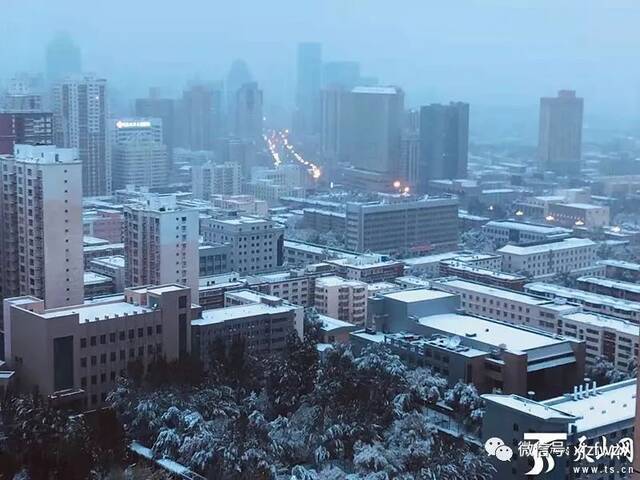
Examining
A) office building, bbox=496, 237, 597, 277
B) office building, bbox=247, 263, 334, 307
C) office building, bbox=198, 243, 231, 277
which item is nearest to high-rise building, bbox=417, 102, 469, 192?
office building, bbox=496, 237, 597, 277

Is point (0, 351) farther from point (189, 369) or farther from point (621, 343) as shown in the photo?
point (621, 343)

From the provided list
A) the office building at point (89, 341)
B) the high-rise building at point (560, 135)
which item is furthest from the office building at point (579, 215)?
the office building at point (89, 341)

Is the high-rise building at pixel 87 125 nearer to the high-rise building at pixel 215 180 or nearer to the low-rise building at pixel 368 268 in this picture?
the high-rise building at pixel 215 180

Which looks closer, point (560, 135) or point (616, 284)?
point (616, 284)

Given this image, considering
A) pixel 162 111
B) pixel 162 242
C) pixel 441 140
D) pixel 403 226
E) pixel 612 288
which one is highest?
pixel 162 111

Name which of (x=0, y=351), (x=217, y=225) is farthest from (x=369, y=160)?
(x=0, y=351)

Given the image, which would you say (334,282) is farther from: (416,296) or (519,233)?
(519,233)

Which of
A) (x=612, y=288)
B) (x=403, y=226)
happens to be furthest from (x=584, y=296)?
(x=403, y=226)

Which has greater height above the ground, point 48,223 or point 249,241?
point 48,223
